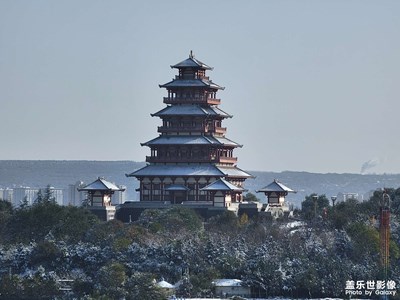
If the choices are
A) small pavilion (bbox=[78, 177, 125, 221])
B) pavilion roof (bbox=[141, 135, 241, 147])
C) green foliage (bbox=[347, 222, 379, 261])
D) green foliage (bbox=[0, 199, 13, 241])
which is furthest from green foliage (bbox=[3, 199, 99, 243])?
green foliage (bbox=[347, 222, 379, 261])

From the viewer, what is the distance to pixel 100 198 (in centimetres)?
12631

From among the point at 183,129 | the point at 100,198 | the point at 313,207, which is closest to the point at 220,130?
the point at 183,129

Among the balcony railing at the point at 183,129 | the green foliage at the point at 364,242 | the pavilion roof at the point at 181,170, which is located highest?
the balcony railing at the point at 183,129

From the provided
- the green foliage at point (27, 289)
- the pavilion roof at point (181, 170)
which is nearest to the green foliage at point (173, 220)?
the pavilion roof at point (181, 170)

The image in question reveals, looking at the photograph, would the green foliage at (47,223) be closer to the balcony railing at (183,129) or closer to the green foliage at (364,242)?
the balcony railing at (183,129)

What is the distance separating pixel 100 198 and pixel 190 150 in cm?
717

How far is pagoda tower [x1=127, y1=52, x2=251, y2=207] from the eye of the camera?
126 m

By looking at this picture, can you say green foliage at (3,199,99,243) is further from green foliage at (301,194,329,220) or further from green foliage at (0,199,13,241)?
green foliage at (301,194,329,220)

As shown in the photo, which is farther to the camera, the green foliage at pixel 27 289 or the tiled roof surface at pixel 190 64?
the tiled roof surface at pixel 190 64

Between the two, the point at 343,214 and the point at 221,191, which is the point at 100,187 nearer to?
the point at 221,191

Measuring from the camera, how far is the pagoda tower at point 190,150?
12619 cm

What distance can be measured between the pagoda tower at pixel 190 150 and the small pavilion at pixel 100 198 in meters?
2.20

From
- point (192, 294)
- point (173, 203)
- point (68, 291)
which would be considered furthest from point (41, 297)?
point (173, 203)

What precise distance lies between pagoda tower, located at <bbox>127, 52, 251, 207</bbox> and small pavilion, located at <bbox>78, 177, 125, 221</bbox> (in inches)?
86.7
